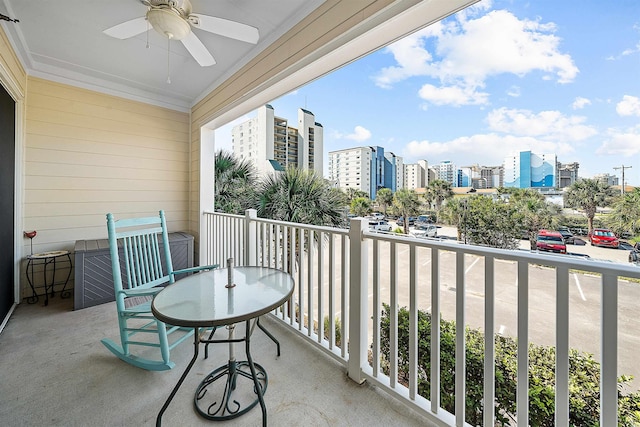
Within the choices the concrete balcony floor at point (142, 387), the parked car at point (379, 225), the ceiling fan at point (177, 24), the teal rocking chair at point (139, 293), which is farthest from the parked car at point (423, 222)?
the ceiling fan at point (177, 24)

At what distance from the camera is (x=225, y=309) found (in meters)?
1.41

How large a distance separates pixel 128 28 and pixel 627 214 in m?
3.26

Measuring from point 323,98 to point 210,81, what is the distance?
171 centimetres

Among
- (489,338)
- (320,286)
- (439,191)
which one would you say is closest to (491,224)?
(439,191)

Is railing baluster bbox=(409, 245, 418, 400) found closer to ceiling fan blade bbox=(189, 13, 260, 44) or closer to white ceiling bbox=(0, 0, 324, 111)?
ceiling fan blade bbox=(189, 13, 260, 44)

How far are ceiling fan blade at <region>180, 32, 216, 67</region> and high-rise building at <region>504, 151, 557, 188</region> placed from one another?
8.03ft

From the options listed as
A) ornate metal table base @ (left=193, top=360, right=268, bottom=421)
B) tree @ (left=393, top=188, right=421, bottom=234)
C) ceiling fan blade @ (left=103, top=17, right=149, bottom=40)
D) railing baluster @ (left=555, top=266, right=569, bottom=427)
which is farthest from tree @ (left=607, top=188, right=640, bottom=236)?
ceiling fan blade @ (left=103, top=17, right=149, bottom=40)

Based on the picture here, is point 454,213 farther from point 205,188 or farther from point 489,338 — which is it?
point 205,188

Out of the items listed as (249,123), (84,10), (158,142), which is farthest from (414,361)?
(249,123)

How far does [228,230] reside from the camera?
3.43m

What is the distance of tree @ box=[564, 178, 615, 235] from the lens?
1.24 meters

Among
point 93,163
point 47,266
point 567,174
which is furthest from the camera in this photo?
point 93,163

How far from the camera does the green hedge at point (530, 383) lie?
1400mm

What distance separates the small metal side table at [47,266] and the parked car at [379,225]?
3.61 m
